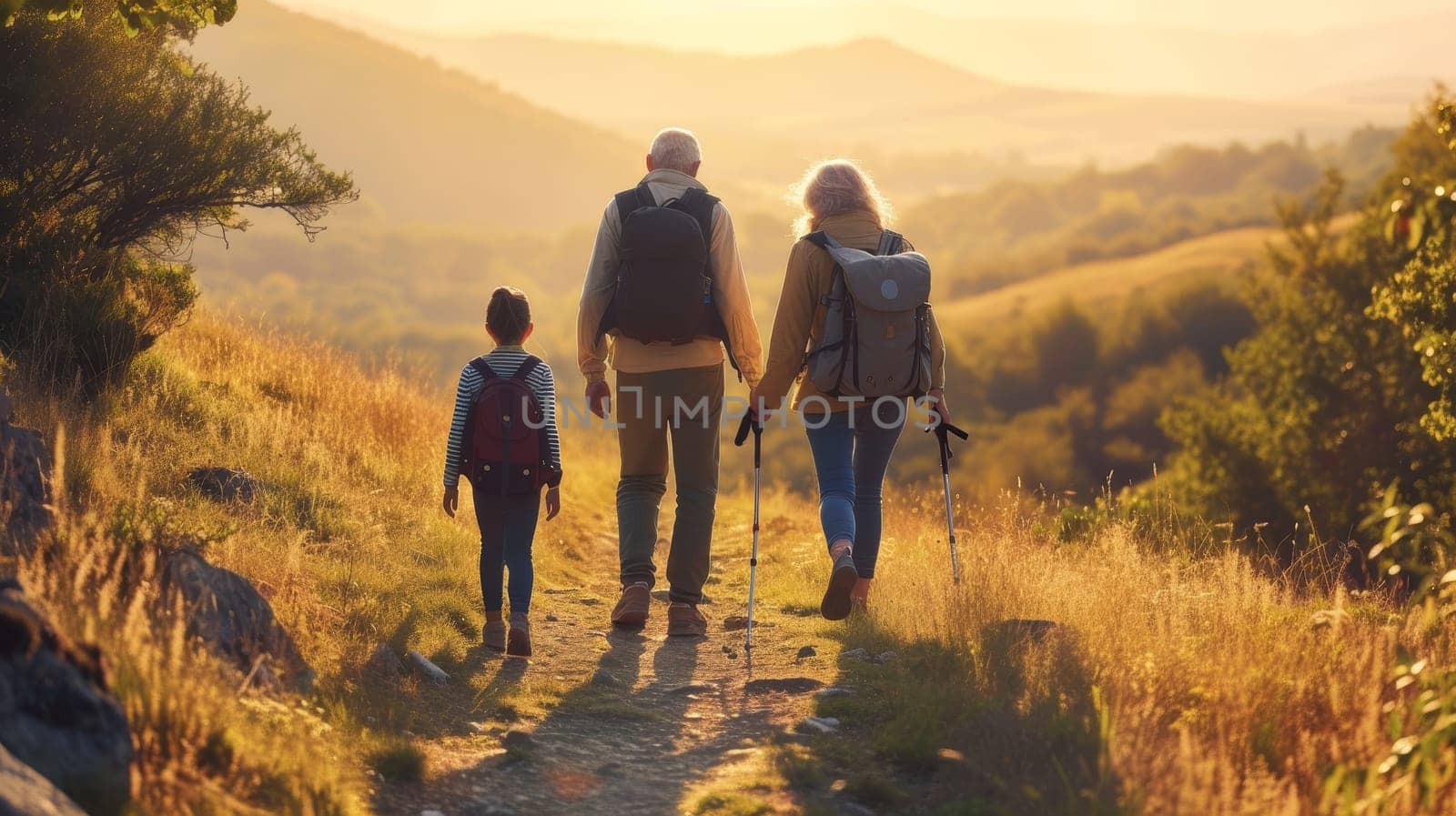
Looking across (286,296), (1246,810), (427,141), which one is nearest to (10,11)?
(1246,810)

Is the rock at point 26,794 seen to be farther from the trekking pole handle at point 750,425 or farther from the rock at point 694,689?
the trekking pole handle at point 750,425

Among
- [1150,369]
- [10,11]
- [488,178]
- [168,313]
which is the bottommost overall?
[1150,369]

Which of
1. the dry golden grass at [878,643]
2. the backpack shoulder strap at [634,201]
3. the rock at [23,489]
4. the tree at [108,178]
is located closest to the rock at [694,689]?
the dry golden grass at [878,643]

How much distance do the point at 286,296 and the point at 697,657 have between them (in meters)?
112

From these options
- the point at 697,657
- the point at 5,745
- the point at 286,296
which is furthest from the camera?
the point at 286,296

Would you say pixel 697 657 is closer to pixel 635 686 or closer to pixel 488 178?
pixel 635 686

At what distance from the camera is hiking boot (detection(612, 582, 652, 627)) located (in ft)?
24.0

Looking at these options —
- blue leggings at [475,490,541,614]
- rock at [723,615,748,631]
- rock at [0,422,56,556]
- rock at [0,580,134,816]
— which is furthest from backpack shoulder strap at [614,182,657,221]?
rock at [0,580,134,816]

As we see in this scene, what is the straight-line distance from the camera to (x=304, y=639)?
5.70 meters

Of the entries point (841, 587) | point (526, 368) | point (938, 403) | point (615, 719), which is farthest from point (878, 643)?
point (526, 368)

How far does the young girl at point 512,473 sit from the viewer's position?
6438mm

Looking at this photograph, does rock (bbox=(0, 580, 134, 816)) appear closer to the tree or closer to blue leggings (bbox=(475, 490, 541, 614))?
blue leggings (bbox=(475, 490, 541, 614))

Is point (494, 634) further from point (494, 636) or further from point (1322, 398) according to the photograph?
point (1322, 398)

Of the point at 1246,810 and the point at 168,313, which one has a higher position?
the point at 168,313
